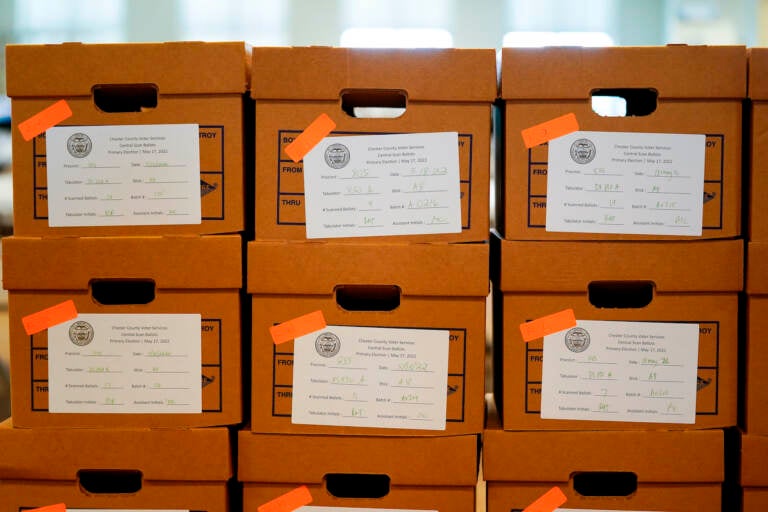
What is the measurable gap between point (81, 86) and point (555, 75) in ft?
1.98

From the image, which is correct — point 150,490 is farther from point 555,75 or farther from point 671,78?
point 671,78

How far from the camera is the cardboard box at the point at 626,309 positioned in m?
0.86

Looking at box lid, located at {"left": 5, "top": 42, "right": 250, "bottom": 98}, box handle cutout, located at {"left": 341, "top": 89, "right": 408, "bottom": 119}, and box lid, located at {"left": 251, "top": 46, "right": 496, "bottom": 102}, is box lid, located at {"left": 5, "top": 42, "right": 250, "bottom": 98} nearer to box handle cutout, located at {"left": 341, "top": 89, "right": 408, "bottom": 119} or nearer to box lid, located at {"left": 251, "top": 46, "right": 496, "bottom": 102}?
box lid, located at {"left": 251, "top": 46, "right": 496, "bottom": 102}

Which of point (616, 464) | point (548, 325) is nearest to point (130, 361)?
point (548, 325)

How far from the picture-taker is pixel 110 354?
871 mm

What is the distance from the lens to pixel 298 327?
863mm

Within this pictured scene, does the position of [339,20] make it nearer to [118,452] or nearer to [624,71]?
[624,71]

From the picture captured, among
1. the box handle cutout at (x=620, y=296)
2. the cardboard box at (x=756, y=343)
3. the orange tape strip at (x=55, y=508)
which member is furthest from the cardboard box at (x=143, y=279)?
the cardboard box at (x=756, y=343)

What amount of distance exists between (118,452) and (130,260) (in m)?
0.25

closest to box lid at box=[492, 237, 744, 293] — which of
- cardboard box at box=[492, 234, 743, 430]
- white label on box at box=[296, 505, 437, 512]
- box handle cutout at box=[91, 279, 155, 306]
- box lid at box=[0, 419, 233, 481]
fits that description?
cardboard box at box=[492, 234, 743, 430]

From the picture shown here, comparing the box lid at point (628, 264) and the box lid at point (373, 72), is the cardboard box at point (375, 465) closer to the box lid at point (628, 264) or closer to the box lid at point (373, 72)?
the box lid at point (628, 264)

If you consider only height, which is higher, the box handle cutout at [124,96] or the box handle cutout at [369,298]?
the box handle cutout at [124,96]

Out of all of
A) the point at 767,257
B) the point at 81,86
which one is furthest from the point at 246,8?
the point at 767,257

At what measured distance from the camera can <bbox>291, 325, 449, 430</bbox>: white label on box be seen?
86 cm
